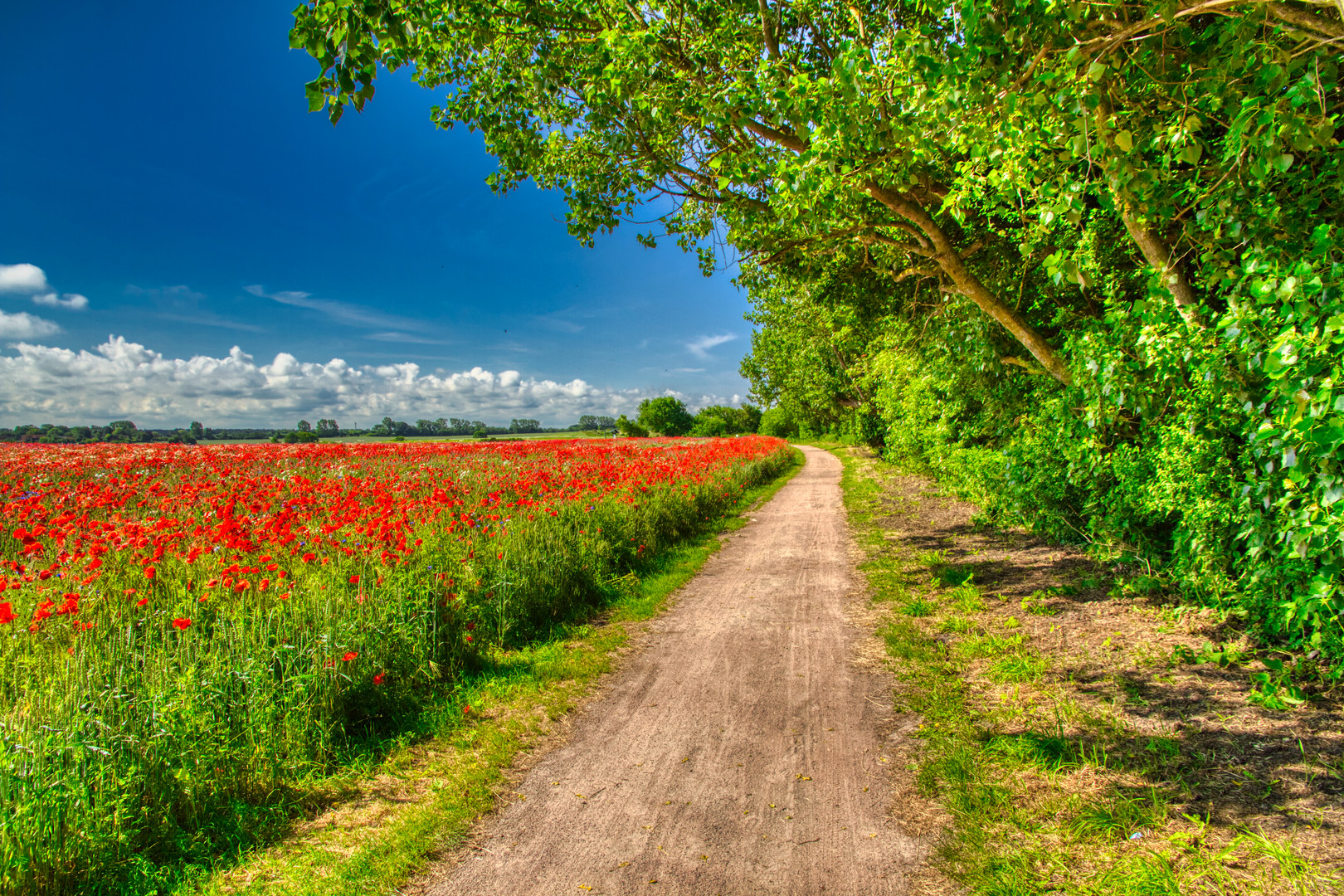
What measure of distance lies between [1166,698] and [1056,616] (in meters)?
1.60

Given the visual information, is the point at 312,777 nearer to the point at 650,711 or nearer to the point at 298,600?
the point at 298,600

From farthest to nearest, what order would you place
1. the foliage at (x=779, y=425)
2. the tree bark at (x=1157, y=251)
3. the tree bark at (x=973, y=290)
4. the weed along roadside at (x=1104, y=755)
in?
the foliage at (x=779, y=425) → the tree bark at (x=973, y=290) → the tree bark at (x=1157, y=251) → the weed along roadside at (x=1104, y=755)

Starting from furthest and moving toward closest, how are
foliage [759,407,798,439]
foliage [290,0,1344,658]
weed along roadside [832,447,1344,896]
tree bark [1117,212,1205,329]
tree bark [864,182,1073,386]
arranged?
1. foliage [759,407,798,439]
2. tree bark [864,182,1073,386]
3. tree bark [1117,212,1205,329]
4. foliage [290,0,1344,658]
5. weed along roadside [832,447,1344,896]

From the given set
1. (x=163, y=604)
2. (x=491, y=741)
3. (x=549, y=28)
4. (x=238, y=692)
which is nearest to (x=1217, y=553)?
(x=491, y=741)

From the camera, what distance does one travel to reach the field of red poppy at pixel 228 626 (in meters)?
2.60

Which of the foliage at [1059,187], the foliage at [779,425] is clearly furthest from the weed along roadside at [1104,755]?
the foliage at [779,425]

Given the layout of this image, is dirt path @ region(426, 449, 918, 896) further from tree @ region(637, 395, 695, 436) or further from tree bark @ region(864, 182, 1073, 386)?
tree @ region(637, 395, 695, 436)

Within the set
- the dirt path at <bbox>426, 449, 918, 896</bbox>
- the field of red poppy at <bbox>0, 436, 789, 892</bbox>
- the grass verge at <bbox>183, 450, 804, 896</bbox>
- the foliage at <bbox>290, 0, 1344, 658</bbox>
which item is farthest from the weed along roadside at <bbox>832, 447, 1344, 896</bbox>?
the field of red poppy at <bbox>0, 436, 789, 892</bbox>

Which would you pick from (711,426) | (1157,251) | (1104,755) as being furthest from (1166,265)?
(711,426)

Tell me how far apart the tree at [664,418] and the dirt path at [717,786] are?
83.4 metres

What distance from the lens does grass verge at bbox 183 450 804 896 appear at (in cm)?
255

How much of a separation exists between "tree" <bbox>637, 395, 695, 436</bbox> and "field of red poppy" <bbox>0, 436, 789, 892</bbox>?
8116 cm

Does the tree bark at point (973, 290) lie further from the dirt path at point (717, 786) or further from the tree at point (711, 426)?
the tree at point (711, 426)

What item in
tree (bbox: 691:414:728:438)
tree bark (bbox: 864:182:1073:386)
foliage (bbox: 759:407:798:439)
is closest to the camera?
tree bark (bbox: 864:182:1073:386)
